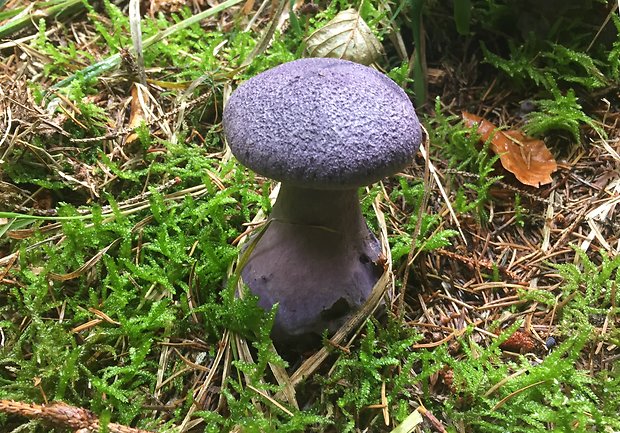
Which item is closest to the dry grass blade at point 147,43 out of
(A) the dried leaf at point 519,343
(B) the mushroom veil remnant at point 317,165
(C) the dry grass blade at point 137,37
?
(C) the dry grass blade at point 137,37

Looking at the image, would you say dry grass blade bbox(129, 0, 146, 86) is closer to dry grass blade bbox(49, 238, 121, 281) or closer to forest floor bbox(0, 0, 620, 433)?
forest floor bbox(0, 0, 620, 433)

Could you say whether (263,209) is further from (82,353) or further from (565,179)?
(565,179)

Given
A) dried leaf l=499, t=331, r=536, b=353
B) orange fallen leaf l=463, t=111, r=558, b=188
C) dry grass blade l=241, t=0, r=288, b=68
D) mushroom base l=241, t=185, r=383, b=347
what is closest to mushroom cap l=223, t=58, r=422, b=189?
mushroom base l=241, t=185, r=383, b=347

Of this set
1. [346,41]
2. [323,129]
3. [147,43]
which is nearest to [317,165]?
[323,129]

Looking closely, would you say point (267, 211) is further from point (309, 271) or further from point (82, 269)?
point (82, 269)

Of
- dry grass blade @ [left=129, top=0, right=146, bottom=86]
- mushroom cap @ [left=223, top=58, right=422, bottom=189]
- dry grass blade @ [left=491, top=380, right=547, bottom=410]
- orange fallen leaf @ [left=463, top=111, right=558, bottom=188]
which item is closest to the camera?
mushroom cap @ [left=223, top=58, right=422, bottom=189]

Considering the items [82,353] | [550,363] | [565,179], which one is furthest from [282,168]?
[565,179]

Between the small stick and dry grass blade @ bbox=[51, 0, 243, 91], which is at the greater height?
dry grass blade @ bbox=[51, 0, 243, 91]

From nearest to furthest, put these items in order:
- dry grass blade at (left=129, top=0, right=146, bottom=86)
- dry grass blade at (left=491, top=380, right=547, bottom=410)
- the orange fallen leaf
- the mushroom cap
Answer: the mushroom cap → dry grass blade at (left=491, top=380, right=547, bottom=410) → the orange fallen leaf → dry grass blade at (left=129, top=0, right=146, bottom=86)
